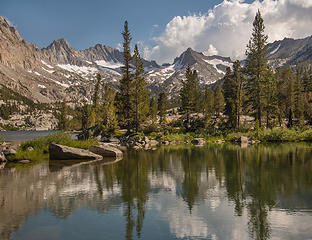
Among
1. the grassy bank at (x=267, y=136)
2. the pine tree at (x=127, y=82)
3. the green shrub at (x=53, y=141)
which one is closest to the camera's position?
the green shrub at (x=53, y=141)

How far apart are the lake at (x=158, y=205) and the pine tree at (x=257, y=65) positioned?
1523 inches

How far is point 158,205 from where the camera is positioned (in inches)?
381

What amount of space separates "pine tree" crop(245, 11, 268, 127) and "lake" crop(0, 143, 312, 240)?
3868 cm

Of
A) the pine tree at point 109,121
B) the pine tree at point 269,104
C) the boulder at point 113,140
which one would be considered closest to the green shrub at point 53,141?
the boulder at point 113,140

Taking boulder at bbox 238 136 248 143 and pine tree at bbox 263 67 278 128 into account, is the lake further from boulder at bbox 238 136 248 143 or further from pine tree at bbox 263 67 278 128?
pine tree at bbox 263 67 278 128

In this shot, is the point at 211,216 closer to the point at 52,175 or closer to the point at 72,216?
the point at 72,216

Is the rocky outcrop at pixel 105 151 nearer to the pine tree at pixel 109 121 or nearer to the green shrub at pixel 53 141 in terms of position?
the green shrub at pixel 53 141

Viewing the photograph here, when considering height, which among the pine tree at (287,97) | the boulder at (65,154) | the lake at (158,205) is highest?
the pine tree at (287,97)

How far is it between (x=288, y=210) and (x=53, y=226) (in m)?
7.35

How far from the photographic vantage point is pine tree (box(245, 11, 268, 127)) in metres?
51.8

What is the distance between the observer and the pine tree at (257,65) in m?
51.8

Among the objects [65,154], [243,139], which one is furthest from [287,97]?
[65,154]

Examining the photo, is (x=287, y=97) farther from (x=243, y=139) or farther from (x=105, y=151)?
(x=105, y=151)

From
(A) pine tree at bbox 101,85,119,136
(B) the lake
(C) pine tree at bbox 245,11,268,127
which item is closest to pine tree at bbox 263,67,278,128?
(C) pine tree at bbox 245,11,268,127
